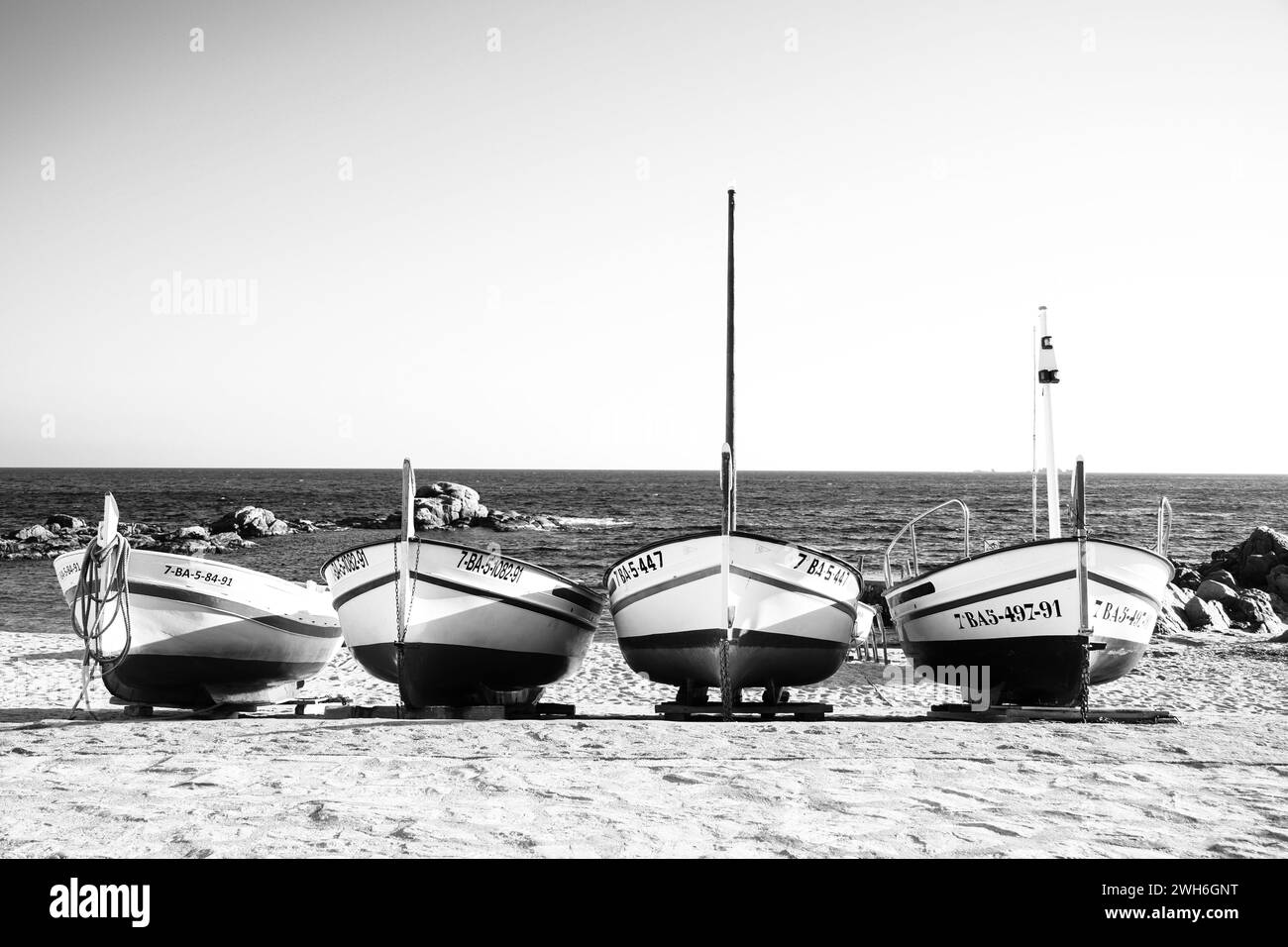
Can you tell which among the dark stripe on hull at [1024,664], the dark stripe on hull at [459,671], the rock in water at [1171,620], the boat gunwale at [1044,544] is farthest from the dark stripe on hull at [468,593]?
the rock in water at [1171,620]

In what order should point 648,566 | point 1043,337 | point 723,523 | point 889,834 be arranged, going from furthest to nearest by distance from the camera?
point 1043,337 < point 648,566 < point 723,523 < point 889,834

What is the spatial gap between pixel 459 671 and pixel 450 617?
20.8 inches

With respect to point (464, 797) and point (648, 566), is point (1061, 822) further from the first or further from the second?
point (648, 566)

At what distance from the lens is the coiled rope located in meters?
8.64

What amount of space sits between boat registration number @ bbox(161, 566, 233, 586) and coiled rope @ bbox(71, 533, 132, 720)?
369mm

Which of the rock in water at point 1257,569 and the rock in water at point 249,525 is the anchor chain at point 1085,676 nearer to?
the rock in water at point 1257,569

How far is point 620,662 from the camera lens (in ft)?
47.4

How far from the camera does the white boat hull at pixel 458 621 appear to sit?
882 centimetres

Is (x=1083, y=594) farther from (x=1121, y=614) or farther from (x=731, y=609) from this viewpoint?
(x=731, y=609)

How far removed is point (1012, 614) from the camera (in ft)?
28.8

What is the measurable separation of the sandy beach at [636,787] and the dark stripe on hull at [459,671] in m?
0.63

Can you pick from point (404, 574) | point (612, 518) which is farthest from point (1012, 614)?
point (612, 518)
